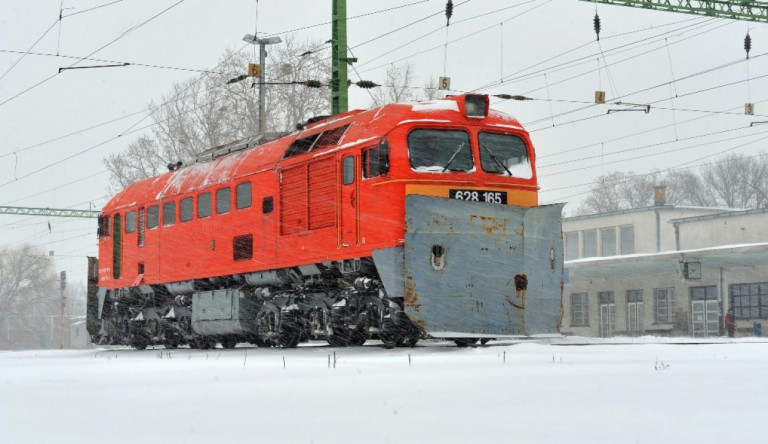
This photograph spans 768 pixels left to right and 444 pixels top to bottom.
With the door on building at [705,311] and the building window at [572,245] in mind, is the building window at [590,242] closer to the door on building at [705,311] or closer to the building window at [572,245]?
the building window at [572,245]

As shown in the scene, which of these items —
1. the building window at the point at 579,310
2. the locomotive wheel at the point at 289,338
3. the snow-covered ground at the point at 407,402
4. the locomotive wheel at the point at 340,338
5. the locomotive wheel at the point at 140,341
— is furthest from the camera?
the building window at the point at 579,310

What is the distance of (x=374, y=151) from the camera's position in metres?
16.4

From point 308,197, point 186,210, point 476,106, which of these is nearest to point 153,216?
point 186,210

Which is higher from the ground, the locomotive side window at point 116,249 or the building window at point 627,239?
the building window at point 627,239

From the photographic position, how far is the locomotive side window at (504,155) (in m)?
16.8

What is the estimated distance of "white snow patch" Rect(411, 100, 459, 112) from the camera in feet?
54.5

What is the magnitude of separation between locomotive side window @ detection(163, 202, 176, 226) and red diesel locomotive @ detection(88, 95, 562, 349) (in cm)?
223

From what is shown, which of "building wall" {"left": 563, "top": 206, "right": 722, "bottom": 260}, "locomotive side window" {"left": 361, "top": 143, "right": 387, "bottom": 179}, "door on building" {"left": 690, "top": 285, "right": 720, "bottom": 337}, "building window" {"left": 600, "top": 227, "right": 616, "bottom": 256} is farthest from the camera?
"building window" {"left": 600, "top": 227, "right": 616, "bottom": 256}

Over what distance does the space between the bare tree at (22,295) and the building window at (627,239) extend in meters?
60.0

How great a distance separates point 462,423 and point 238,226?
47.0ft

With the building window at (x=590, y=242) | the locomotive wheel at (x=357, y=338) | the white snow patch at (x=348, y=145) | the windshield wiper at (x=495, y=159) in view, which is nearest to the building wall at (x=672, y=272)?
the building window at (x=590, y=242)

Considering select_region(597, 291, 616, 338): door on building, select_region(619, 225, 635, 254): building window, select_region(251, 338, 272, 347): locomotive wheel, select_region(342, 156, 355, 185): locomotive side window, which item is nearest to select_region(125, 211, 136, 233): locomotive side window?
select_region(251, 338, 272, 347): locomotive wheel

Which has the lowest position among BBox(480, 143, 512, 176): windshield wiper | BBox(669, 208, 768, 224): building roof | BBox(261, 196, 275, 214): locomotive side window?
BBox(261, 196, 275, 214): locomotive side window

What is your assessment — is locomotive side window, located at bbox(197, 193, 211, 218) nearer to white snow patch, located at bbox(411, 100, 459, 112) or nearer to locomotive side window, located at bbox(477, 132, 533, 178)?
white snow patch, located at bbox(411, 100, 459, 112)
